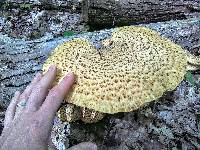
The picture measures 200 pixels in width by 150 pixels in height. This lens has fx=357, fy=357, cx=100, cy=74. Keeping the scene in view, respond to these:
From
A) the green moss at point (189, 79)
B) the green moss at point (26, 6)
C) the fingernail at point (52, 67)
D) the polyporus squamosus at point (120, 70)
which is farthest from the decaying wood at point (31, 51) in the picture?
the green moss at point (26, 6)

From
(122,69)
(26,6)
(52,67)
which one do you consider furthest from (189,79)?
(26,6)

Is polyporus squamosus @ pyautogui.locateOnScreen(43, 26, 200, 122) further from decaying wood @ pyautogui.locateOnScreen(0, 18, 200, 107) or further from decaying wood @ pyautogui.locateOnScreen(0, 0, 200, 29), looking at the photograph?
decaying wood @ pyautogui.locateOnScreen(0, 0, 200, 29)

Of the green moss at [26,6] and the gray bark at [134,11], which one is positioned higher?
the gray bark at [134,11]

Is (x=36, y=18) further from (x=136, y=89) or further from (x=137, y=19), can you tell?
(x=136, y=89)

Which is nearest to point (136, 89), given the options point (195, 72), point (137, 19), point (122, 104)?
point (122, 104)

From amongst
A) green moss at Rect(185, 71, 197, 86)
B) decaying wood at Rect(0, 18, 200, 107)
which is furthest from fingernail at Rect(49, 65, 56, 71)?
green moss at Rect(185, 71, 197, 86)

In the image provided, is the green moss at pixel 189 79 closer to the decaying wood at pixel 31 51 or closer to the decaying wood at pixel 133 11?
the decaying wood at pixel 31 51
